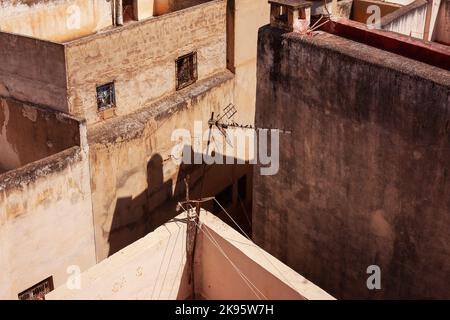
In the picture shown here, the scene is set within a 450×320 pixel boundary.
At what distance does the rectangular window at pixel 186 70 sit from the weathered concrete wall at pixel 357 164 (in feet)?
15.6

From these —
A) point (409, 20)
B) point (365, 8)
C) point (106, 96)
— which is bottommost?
point (106, 96)

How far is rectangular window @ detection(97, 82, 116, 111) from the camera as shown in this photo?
16.6 meters

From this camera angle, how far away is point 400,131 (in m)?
11.7

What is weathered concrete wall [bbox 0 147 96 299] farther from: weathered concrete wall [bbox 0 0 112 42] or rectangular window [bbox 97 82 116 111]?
weathered concrete wall [bbox 0 0 112 42]

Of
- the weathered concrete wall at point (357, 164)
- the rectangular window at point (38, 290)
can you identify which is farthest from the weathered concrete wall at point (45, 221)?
the weathered concrete wall at point (357, 164)

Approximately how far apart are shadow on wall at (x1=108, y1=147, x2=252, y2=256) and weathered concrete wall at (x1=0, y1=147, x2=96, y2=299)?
1020 millimetres

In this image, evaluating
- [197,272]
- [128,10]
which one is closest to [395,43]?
[197,272]

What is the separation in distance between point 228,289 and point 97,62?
621cm

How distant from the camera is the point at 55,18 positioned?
20.2 meters

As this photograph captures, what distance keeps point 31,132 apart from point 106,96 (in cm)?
197

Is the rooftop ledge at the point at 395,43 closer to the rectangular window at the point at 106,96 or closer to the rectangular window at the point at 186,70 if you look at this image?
the rectangular window at the point at 106,96

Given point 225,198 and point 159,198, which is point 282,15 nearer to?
point 159,198
